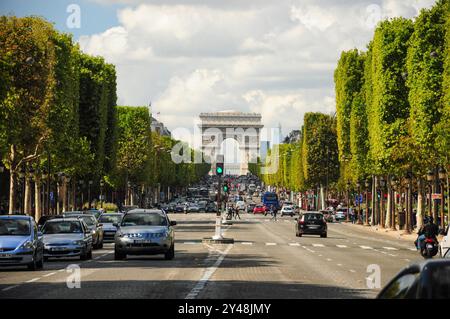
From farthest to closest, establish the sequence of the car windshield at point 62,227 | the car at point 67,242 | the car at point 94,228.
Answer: the car at point 94,228 < the car windshield at point 62,227 < the car at point 67,242

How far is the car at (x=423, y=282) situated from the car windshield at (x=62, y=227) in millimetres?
30740

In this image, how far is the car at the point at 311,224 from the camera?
230 feet

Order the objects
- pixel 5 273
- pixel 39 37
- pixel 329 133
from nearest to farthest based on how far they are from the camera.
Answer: pixel 5 273 → pixel 39 37 → pixel 329 133

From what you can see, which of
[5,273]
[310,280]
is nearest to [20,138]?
[5,273]

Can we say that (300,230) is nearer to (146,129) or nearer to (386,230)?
(386,230)

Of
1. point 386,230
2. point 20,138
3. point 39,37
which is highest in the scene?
point 39,37

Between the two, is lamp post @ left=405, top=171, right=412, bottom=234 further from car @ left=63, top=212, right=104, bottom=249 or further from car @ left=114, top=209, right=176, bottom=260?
car @ left=114, top=209, right=176, bottom=260

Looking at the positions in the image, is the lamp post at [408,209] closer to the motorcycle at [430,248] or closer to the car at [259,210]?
the motorcycle at [430,248]

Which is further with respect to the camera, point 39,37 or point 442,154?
point 39,37

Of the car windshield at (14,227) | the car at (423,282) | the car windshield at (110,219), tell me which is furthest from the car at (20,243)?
the car windshield at (110,219)

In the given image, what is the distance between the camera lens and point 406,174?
77188mm

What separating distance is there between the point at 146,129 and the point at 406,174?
5840 cm
